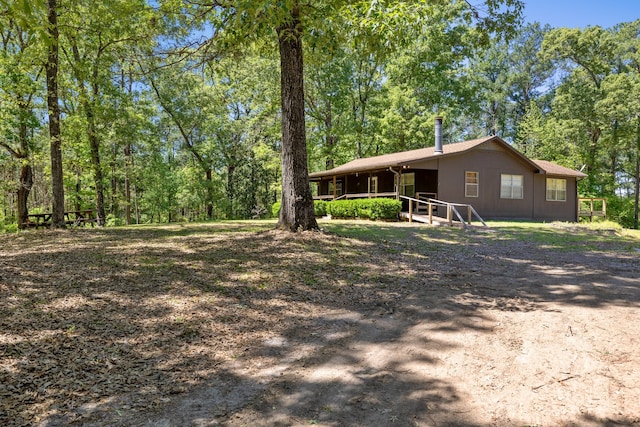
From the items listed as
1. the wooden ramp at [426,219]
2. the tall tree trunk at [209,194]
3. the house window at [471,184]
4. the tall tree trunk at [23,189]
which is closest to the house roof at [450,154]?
the house window at [471,184]

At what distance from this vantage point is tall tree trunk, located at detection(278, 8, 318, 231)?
30.8 ft

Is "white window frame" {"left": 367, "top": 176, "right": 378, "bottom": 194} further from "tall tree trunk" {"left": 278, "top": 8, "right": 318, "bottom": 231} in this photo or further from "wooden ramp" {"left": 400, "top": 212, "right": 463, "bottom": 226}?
"tall tree trunk" {"left": 278, "top": 8, "right": 318, "bottom": 231}

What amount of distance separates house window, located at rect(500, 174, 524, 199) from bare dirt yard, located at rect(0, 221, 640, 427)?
14.7 meters

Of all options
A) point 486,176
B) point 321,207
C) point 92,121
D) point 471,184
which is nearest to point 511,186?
point 486,176

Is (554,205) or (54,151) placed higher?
(54,151)

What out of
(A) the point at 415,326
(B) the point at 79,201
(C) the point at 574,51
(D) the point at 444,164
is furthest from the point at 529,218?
(B) the point at 79,201

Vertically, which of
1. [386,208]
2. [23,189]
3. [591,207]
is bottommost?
[591,207]

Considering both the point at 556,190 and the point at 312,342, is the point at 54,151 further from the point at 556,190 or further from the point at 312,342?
the point at 556,190

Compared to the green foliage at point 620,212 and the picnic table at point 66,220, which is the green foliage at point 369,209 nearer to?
the picnic table at point 66,220

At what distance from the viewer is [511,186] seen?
2175 centimetres

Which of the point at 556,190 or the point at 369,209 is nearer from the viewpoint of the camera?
the point at 369,209

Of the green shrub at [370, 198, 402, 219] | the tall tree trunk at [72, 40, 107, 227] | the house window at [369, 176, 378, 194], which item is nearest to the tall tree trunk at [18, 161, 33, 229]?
the tall tree trunk at [72, 40, 107, 227]

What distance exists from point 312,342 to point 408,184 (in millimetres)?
18505

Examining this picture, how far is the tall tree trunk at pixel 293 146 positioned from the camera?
940 centimetres
